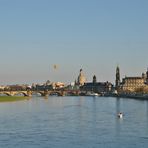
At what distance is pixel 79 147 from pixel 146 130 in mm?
11766

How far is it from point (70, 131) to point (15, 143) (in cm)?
842

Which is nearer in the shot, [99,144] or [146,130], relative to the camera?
[99,144]

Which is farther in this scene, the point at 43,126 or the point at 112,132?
the point at 43,126

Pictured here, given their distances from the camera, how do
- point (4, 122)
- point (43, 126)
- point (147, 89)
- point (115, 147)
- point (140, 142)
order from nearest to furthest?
1. point (115, 147)
2. point (140, 142)
3. point (43, 126)
4. point (4, 122)
5. point (147, 89)

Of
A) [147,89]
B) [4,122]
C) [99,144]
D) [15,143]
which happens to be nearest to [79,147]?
[99,144]

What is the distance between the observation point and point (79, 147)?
35.0m

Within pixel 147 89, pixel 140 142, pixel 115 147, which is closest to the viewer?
pixel 115 147

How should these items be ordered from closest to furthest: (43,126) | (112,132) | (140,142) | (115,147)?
(115,147) < (140,142) < (112,132) < (43,126)

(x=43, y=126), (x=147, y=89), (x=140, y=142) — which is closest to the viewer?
(x=140, y=142)

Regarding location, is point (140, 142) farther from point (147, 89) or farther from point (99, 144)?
point (147, 89)

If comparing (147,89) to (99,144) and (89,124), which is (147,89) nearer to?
(89,124)

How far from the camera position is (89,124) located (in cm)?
5131

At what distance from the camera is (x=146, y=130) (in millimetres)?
45094

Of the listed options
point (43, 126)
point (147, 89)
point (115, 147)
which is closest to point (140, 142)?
point (115, 147)
